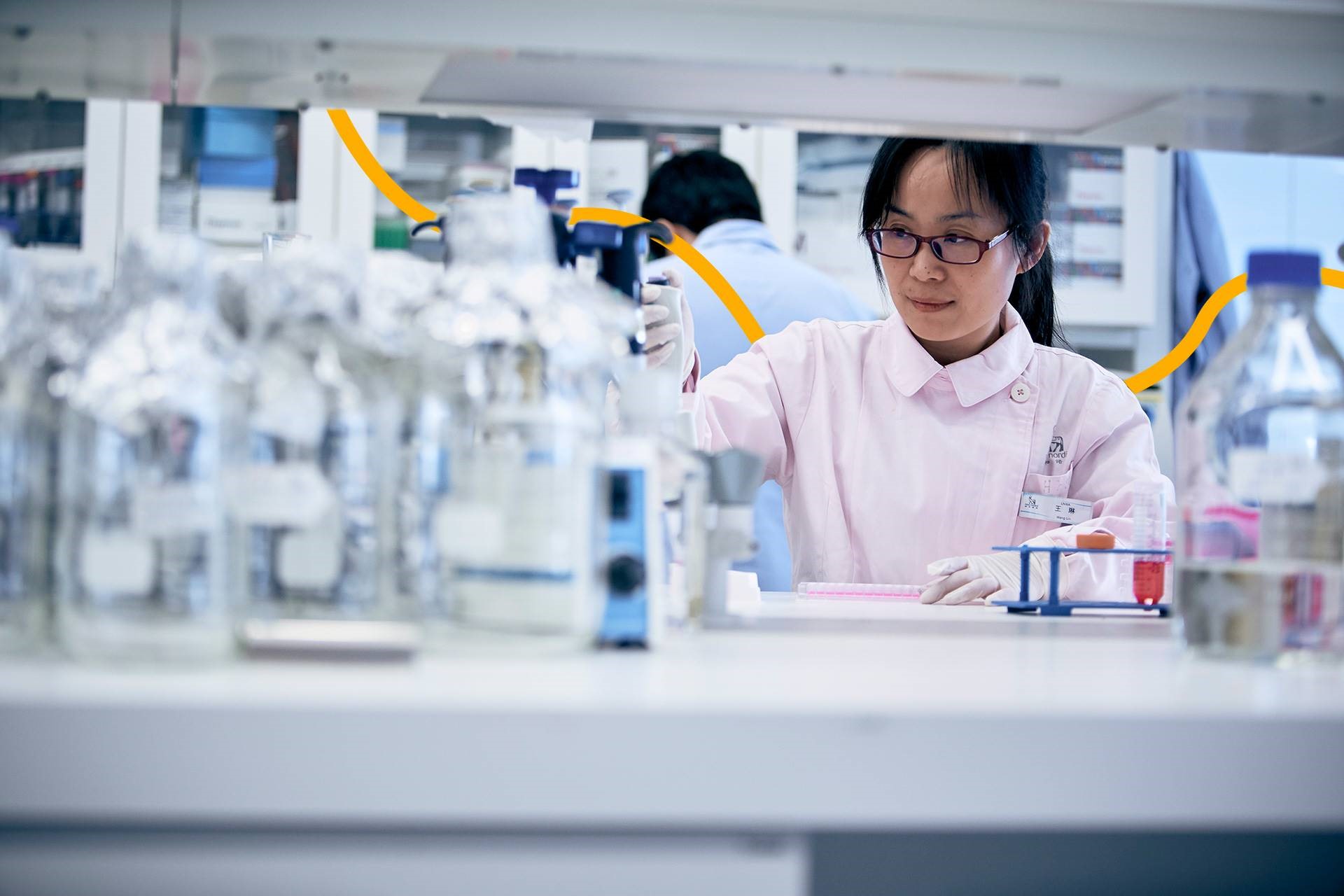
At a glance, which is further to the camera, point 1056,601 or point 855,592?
point 855,592

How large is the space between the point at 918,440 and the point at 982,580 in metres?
0.61

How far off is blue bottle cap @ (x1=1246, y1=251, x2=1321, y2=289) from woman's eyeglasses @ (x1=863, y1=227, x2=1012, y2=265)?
1051 millimetres

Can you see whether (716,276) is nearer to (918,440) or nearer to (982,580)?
(918,440)

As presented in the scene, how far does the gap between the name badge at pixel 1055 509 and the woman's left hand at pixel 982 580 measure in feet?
0.76

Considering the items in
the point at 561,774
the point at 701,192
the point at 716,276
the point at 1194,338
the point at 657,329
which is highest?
the point at 701,192

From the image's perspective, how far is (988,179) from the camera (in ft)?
6.30

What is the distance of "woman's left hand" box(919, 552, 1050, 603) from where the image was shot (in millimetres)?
1478

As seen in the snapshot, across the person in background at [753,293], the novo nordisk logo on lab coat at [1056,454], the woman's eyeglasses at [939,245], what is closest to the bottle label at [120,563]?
the woman's eyeglasses at [939,245]

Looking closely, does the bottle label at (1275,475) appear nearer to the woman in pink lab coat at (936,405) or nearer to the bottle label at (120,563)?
the bottle label at (120,563)

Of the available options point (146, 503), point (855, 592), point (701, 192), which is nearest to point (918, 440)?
point (855, 592)

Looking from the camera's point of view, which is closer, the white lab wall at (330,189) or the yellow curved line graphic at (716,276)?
the yellow curved line graphic at (716,276)

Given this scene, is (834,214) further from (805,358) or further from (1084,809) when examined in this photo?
(1084,809)

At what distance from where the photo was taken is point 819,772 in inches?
24.1

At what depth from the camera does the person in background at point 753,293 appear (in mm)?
2736
